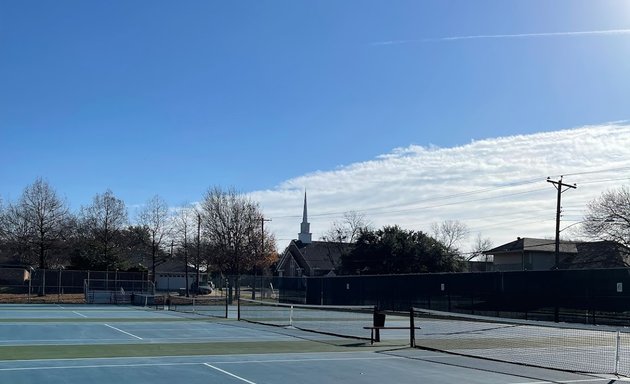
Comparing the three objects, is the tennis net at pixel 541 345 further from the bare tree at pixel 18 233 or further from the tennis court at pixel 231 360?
the bare tree at pixel 18 233

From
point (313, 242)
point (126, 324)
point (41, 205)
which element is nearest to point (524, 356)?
point (126, 324)

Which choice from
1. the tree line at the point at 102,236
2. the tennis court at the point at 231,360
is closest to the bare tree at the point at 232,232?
the tree line at the point at 102,236

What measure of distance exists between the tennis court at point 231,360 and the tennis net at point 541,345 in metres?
1.17

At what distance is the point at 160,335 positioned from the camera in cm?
2539

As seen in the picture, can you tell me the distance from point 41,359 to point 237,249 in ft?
179

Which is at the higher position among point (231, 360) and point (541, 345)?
point (231, 360)

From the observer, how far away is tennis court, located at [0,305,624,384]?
14.0 meters

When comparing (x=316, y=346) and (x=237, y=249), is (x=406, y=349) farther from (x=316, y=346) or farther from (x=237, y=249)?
(x=237, y=249)

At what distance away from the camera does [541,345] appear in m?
24.1

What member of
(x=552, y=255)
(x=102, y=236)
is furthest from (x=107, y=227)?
(x=552, y=255)

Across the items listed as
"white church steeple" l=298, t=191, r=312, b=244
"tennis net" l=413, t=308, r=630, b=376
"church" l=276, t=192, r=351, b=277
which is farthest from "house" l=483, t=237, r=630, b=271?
"white church steeple" l=298, t=191, r=312, b=244

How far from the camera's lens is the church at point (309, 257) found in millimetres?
97188

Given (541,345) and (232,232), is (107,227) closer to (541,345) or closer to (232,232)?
(232,232)

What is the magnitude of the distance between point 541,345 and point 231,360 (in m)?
13.0
